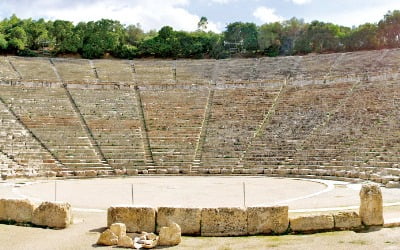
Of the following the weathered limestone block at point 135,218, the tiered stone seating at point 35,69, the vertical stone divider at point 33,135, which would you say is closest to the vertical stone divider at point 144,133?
the vertical stone divider at point 33,135

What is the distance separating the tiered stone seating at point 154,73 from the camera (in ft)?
124

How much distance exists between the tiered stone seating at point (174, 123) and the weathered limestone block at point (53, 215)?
15.8 meters

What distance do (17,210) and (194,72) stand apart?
3097 cm

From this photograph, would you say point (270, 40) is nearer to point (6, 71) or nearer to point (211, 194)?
point (6, 71)

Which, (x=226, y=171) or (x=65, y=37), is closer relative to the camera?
(x=226, y=171)

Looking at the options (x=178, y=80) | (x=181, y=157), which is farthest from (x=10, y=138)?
(x=178, y=80)

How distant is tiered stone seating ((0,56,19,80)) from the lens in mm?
35594

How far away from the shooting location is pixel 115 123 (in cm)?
2959

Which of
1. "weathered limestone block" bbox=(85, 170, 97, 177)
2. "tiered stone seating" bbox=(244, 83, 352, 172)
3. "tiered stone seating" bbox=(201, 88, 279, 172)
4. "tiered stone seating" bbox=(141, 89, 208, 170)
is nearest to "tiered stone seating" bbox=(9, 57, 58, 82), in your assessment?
"tiered stone seating" bbox=(141, 89, 208, 170)

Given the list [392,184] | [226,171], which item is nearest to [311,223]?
[392,184]

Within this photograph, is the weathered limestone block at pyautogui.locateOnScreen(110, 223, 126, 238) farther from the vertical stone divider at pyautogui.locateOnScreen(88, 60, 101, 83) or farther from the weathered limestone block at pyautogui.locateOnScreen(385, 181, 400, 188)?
the vertical stone divider at pyautogui.locateOnScreen(88, 60, 101, 83)

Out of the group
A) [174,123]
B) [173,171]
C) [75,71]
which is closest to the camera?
[173,171]

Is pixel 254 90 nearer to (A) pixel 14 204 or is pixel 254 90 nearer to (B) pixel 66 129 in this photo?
(B) pixel 66 129

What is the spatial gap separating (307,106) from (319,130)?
358 centimetres
